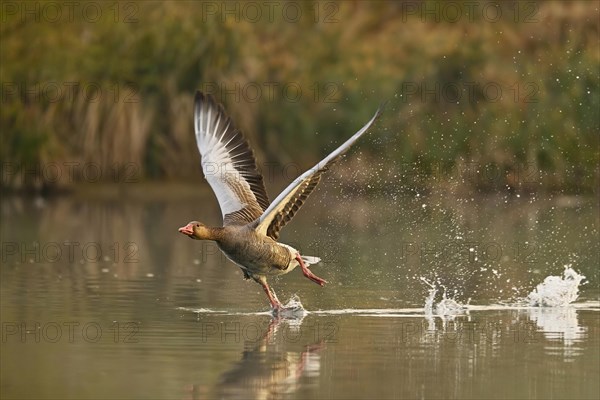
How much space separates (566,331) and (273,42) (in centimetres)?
2434

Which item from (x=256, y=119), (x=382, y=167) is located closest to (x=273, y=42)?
(x=256, y=119)

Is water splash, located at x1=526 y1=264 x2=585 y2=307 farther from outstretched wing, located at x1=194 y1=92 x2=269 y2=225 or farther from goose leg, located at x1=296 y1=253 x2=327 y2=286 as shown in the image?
outstretched wing, located at x1=194 y1=92 x2=269 y2=225

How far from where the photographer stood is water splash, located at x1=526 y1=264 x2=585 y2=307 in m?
14.8

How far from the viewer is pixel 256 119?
32.8 m

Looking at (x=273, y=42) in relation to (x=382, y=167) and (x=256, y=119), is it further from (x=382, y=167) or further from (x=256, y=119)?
(x=382, y=167)

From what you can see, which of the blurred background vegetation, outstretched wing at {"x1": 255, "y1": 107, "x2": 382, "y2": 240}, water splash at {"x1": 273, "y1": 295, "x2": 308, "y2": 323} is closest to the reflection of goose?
water splash at {"x1": 273, "y1": 295, "x2": 308, "y2": 323}

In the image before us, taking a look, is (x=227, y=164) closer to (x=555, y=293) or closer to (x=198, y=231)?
(x=198, y=231)

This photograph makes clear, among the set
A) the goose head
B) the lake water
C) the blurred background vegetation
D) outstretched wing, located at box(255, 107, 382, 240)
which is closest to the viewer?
the lake water

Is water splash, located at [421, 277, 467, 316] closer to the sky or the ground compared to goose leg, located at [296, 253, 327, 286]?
closer to the ground

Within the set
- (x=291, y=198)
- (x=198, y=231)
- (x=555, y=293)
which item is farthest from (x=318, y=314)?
(x=555, y=293)

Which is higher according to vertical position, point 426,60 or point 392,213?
point 426,60

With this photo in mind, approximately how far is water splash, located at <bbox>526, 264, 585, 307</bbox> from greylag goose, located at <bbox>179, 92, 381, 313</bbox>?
1.87m

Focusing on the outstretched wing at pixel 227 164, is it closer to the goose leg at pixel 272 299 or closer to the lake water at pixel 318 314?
the goose leg at pixel 272 299

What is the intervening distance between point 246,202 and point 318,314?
1.42m
